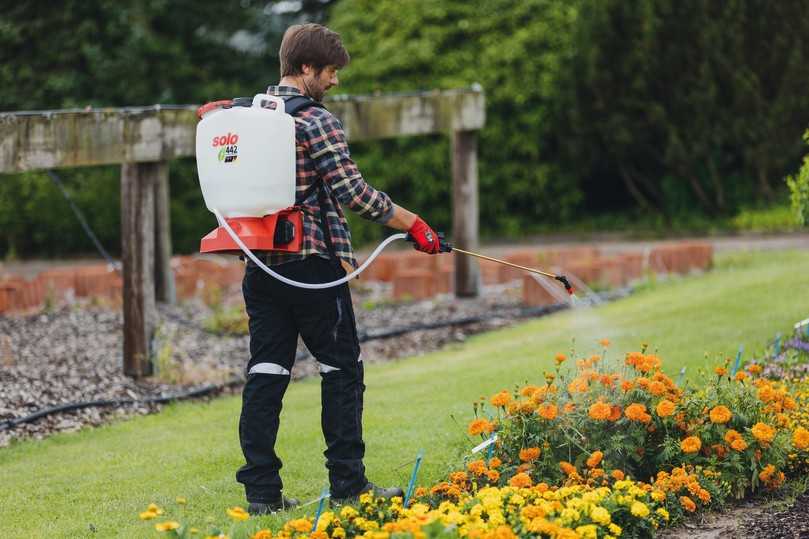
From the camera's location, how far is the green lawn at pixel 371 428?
5.25m

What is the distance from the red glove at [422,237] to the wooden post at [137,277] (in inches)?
160

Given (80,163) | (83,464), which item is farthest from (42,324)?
(83,464)

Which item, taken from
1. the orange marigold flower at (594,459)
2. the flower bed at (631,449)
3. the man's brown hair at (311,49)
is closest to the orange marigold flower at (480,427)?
the flower bed at (631,449)

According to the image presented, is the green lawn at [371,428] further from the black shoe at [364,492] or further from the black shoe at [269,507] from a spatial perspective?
the black shoe at [364,492]

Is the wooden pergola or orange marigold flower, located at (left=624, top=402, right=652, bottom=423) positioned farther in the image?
the wooden pergola

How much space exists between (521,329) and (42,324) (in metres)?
4.31

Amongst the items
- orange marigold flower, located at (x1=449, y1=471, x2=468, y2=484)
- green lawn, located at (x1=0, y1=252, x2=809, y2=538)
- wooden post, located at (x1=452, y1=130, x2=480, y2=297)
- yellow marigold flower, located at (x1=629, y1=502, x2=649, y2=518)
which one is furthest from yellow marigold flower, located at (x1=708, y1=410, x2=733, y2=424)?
wooden post, located at (x1=452, y1=130, x2=480, y2=297)

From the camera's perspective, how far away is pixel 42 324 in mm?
10719

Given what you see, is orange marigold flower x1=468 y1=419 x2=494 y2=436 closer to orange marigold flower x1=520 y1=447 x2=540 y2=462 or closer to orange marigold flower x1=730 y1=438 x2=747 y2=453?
orange marigold flower x1=520 y1=447 x2=540 y2=462

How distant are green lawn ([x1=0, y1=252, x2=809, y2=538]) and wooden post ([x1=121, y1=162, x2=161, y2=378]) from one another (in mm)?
798

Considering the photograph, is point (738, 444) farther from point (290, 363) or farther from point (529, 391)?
point (290, 363)

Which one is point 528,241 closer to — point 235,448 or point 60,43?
point 60,43

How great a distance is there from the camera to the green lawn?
207 inches

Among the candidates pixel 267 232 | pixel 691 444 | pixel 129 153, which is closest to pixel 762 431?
pixel 691 444
